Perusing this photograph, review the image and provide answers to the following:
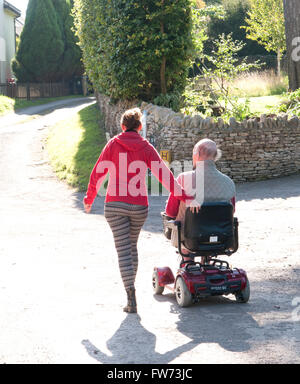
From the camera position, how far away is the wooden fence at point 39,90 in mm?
38125

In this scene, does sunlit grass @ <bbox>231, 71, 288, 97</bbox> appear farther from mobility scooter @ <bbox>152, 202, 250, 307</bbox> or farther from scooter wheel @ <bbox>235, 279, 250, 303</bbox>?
scooter wheel @ <bbox>235, 279, 250, 303</bbox>

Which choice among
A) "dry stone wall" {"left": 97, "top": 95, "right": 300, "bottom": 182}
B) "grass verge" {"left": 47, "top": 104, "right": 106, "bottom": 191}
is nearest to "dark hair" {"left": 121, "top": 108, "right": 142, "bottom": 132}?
"dry stone wall" {"left": 97, "top": 95, "right": 300, "bottom": 182}

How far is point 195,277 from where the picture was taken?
19.3ft

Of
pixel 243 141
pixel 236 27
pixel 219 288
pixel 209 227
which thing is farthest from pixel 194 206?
pixel 236 27

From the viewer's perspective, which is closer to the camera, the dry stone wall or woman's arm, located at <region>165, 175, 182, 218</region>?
woman's arm, located at <region>165, 175, 182, 218</region>

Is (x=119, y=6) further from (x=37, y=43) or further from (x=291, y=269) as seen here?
(x=37, y=43)

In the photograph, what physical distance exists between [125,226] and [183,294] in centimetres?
84

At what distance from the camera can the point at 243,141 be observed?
44.7 feet

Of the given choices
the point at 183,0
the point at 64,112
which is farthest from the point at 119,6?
the point at 64,112

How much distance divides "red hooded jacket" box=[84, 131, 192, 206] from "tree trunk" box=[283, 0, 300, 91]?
11.6 meters

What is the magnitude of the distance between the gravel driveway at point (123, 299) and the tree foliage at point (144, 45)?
3.92m

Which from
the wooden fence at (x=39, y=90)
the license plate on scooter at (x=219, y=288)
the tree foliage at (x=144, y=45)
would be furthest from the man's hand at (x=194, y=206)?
the wooden fence at (x=39, y=90)

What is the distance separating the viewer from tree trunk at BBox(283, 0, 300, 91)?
16531 millimetres

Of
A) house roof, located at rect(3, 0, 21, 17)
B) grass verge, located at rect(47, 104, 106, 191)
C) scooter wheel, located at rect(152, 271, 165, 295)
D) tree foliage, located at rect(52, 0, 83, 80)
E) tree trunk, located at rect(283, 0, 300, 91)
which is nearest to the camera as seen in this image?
scooter wheel, located at rect(152, 271, 165, 295)
